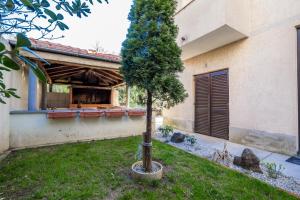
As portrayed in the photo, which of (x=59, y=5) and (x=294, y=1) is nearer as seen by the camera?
(x=59, y=5)

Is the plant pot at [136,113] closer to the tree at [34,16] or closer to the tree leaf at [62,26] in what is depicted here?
the tree at [34,16]

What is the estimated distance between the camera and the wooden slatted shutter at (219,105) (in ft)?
22.5

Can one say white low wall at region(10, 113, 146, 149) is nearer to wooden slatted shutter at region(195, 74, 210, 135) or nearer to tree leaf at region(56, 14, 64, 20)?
wooden slatted shutter at region(195, 74, 210, 135)

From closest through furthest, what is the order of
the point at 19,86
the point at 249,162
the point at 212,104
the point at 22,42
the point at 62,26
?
the point at 22,42
the point at 62,26
the point at 249,162
the point at 19,86
the point at 212,104

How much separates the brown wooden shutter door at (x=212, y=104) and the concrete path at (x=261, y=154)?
1.48ft

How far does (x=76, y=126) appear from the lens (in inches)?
240

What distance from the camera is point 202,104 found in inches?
311

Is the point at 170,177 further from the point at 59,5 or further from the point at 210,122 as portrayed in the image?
the point at 210,122

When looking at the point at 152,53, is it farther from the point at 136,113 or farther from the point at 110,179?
the point at 136,113

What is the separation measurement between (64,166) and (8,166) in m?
1.22

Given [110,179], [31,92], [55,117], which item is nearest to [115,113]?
[55,117]

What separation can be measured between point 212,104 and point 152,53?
16.3 ft

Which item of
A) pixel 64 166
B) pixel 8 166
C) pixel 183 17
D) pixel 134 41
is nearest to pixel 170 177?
pixel 64 166

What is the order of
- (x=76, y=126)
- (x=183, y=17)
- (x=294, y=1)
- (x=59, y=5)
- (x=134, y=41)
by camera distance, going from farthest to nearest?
(x=183, y=17), (x=76, y=126), (x=294, y=1), (x=134, y=41), (x=59, y=5)
